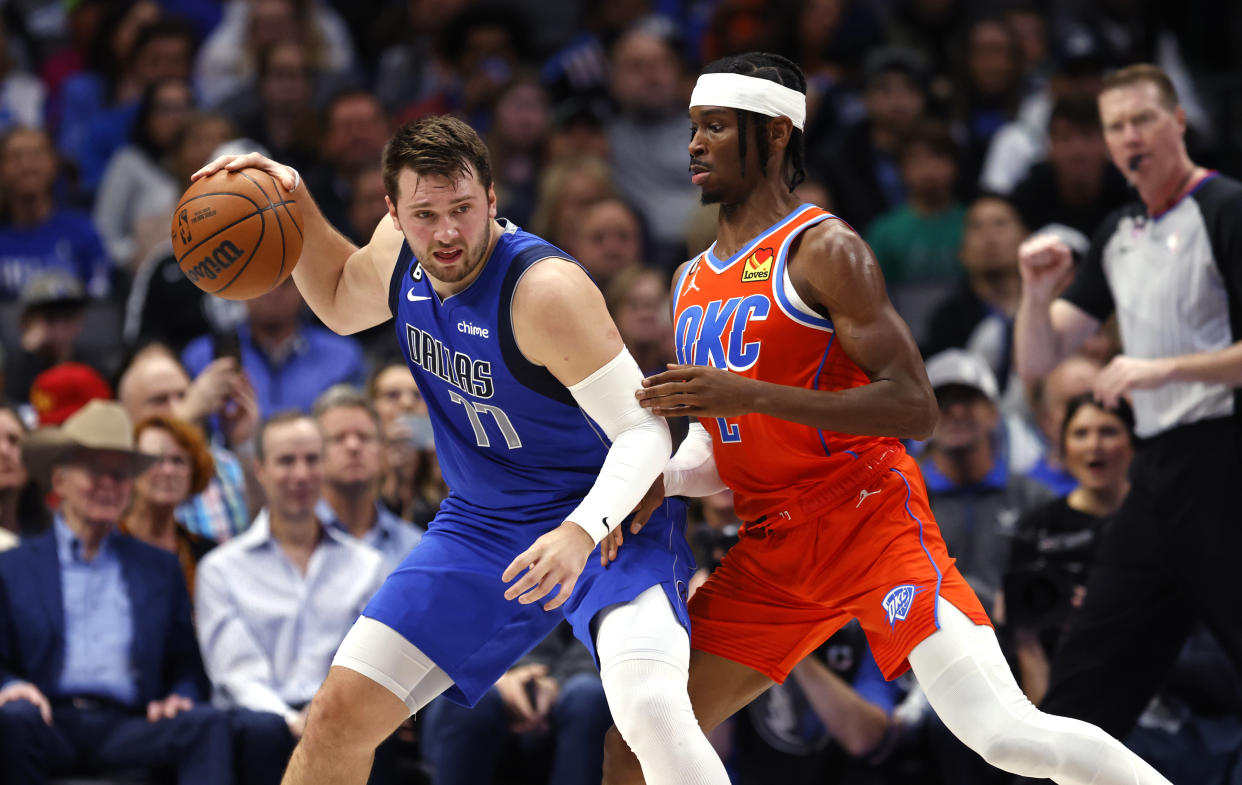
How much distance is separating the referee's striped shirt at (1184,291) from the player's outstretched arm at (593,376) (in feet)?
6.75

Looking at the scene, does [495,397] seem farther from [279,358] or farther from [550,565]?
[279,358]

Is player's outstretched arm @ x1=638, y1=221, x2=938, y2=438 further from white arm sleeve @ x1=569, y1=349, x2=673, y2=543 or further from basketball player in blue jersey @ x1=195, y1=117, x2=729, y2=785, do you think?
basketball player in blue jersey @ x1=195, y1=117, x2=729, y2=785

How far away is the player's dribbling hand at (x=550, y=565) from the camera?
388 centimetres

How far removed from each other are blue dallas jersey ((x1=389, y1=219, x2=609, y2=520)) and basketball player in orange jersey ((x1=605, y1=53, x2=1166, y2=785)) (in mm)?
301

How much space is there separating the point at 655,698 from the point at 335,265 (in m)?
1.74

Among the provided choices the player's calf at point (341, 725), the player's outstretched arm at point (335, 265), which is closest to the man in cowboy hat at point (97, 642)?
the player's calf at point (341, 725)

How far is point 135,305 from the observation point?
859 cm

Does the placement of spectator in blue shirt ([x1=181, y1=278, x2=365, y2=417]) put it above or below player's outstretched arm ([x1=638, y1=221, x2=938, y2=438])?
below

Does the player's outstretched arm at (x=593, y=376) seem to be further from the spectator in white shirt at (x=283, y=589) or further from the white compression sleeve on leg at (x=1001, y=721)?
the spectator in white shirt at (x=283, y=589)

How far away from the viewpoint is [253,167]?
15.4 ft

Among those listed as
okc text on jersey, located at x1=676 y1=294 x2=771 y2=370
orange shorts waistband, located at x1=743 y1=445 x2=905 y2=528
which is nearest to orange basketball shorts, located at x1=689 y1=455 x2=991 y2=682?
orange shorts waistband, located at x1=743 y1=445 x2=905 y2=528

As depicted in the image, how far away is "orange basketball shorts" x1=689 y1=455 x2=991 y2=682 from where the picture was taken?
13.7 ft

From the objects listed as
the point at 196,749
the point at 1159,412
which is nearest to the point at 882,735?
the point at 1159,412

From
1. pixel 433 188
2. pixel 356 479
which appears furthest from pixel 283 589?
pixel 433 188
